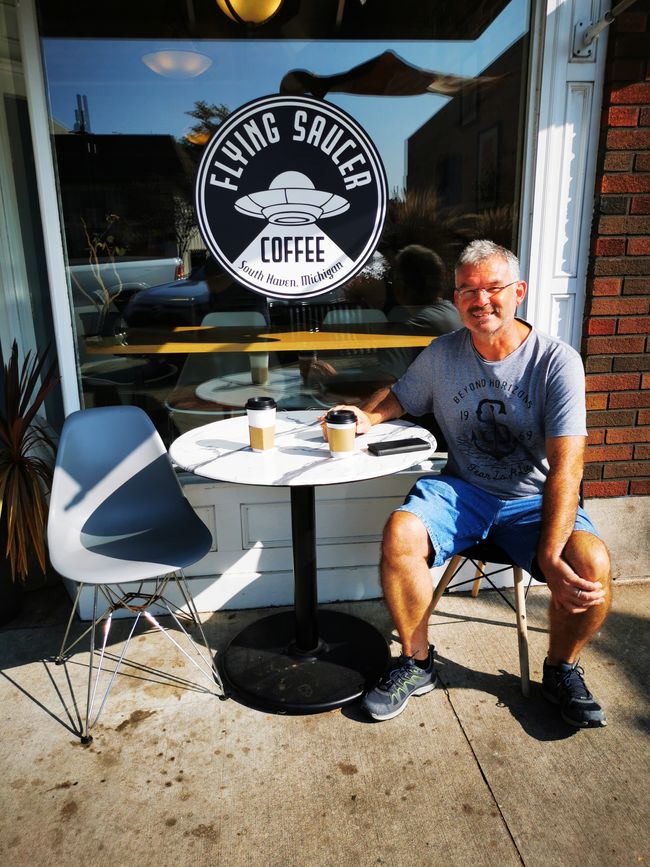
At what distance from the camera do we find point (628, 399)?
2967mm

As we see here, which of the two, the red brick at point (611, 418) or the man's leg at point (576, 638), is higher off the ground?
the red brick at point (611, 418)

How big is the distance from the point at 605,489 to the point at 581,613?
3.49 ft

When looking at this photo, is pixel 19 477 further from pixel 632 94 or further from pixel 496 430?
pixel 632 94

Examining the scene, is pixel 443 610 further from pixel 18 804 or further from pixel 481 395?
pixel 18 804

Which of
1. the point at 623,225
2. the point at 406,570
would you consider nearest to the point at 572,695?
the point at 406,570

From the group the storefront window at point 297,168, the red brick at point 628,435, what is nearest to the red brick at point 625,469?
the red brick at point 628,435

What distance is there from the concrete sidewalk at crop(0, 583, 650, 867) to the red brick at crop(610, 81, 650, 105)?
7.18ft

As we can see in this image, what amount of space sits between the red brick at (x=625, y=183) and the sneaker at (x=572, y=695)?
1915 millimetres

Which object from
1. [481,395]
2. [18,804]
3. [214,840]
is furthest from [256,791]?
[481,395]

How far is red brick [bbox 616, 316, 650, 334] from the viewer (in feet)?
9.43

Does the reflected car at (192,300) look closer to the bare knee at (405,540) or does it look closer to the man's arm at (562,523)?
the bare knee at (405,540)

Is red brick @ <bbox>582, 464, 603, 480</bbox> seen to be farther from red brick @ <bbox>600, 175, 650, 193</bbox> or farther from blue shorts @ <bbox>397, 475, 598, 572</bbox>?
red brick @ <bbox>600, 175, 650, 193</bbox>

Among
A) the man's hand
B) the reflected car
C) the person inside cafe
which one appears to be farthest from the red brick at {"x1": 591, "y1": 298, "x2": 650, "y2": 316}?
the reflected car

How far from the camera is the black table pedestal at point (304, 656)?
228 centimetres
